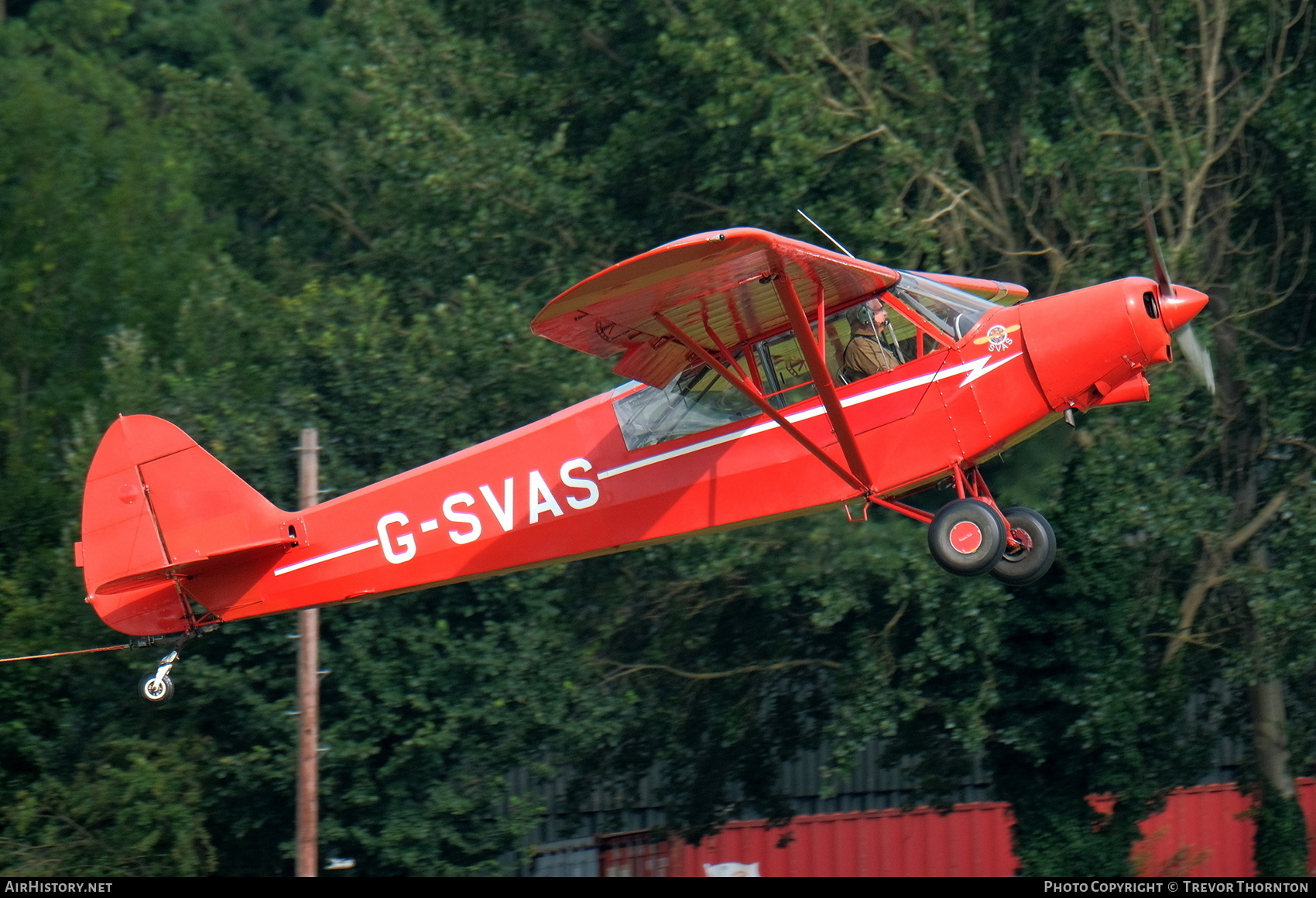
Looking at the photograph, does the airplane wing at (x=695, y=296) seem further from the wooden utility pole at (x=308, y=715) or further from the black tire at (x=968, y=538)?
the wooden utility pole at (x=308, y=715)

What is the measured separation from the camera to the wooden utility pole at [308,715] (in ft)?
43.5

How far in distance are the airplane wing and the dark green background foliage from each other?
4.75 m

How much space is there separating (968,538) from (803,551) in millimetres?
6937

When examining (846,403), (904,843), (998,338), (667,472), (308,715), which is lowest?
(904,843)

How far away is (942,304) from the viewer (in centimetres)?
986

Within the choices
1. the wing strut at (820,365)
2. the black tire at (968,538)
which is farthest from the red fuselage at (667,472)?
the black tire at (968,538)

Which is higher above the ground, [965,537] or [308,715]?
[965,537]

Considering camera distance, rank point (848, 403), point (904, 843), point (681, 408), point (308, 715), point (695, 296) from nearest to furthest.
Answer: point (695, 296), point (848, 403), point (681, 408), point (308, 715), point (904, 843)

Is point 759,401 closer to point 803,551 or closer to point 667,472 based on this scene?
point 667,472

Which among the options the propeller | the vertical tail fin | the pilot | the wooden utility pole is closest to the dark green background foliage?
the wooden utility pole

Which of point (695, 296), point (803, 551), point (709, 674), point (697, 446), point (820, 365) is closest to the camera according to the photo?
point (820, 365)

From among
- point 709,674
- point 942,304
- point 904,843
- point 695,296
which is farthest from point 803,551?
point 695,296

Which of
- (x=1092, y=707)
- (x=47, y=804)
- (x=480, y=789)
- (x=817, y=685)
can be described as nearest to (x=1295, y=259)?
(x=1092, y=707)

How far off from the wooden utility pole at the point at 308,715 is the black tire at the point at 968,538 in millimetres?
5905
